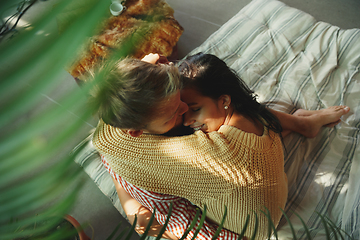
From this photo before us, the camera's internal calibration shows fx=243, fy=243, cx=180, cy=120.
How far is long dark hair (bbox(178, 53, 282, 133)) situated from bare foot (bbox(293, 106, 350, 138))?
0.52 ft

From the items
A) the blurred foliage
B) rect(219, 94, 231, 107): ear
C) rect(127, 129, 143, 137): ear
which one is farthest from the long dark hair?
the blurred foliage

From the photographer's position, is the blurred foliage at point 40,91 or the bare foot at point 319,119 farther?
the bare foot at point 319,119

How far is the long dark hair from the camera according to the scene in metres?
0.99

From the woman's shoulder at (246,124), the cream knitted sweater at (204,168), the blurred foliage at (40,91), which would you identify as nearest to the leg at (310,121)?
the woman's shoulder at (246,124)

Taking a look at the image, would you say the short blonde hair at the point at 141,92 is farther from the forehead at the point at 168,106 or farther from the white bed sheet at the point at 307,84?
the white bed sheet at the point at 307,84

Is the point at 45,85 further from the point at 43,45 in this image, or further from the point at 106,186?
the point at 106,186

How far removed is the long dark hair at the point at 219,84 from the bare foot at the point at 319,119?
0.16m

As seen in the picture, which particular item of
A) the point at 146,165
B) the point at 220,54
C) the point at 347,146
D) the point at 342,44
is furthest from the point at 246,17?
the point at 146,165

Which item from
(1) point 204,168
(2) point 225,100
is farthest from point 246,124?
Result: (1) point 204,168

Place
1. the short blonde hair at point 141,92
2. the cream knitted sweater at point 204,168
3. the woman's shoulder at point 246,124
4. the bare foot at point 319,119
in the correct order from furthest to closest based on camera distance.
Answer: the bare foot at point 319,119 < the woman's shoulder at point 246,124 < the cream knitted sweater at point 204,168 < the short blonde hair at point 141,92

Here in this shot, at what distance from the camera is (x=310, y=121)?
1137mm

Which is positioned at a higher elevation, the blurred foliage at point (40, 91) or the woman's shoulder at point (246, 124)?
the blurred foliage at point (40, 91)

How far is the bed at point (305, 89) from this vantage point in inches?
39.4

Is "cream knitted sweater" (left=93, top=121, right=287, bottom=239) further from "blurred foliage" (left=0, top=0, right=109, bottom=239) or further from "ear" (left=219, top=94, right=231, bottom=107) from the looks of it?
"blurred foliage" (left=0, top=0, right=109, bottom=239)
